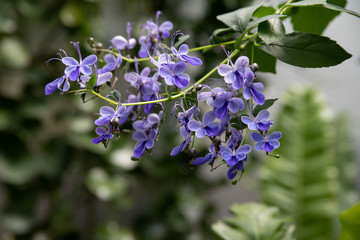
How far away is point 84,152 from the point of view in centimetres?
137

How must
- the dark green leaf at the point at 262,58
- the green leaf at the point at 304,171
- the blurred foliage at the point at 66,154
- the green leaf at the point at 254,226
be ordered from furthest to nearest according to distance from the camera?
the blurred foliage at the point at 66,154 < the green leaf at the point at 304,171 < the green leaf at the point at 254,226 < the dark green leaf at the point at 262,58

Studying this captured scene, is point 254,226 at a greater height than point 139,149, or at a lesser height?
lesser

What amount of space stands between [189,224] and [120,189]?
0.33 meters

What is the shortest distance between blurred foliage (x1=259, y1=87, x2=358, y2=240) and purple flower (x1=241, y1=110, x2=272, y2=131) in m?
0.76

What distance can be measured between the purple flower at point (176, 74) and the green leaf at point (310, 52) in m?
0.11

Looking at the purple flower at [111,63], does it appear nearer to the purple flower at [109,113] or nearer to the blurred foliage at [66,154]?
the purple flower at [109,113]

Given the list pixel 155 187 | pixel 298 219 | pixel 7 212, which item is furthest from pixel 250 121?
pixel 155 187

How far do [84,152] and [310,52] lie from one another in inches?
44.6

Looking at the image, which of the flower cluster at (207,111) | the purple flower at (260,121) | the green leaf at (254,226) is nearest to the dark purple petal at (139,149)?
the flower cluster at (207,111)

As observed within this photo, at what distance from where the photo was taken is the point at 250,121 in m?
0.34

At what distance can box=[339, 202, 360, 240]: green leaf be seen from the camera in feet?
1.46

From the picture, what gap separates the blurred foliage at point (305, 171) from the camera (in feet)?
3.53

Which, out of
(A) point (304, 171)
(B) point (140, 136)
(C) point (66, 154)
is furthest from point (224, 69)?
(C) point (66, 154)

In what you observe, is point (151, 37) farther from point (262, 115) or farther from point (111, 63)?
point (262, 115)
